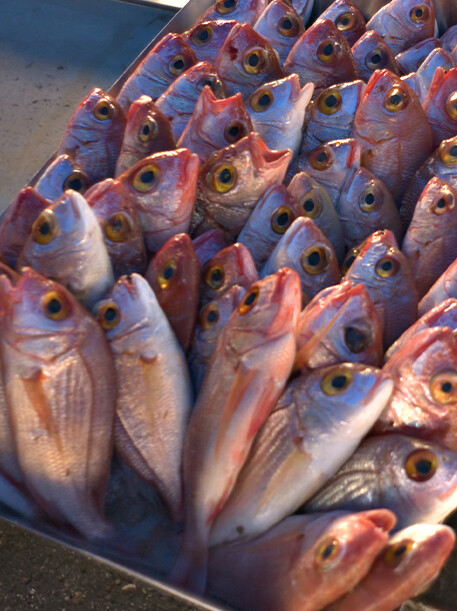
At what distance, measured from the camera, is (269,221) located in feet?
5.90

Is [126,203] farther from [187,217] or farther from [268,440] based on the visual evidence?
[268,440]

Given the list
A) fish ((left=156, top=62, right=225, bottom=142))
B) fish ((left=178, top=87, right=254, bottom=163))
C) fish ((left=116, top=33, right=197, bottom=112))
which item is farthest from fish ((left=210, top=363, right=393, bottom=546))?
fish ((left=116, top=33, right=197, bottom=112))

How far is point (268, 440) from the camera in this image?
1363 millimetres

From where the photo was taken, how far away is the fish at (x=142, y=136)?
196 centimetres

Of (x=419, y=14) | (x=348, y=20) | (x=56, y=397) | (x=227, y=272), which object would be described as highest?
(x=419, y=14)

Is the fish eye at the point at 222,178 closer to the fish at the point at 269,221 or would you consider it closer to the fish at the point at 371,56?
the fish at the point at 269,221

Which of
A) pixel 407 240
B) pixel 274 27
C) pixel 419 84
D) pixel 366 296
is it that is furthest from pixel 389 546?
pixel 274 27

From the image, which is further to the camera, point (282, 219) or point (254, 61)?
point (254, 61)

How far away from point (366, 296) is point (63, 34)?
2739mm

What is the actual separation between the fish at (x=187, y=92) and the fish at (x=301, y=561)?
1409 millimetres

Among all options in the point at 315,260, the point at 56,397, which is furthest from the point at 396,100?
the point at 56,397

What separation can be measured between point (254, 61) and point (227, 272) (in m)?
1.05

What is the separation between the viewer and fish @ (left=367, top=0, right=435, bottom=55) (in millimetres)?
2699

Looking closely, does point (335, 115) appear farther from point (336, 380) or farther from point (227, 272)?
point (336, 380)
